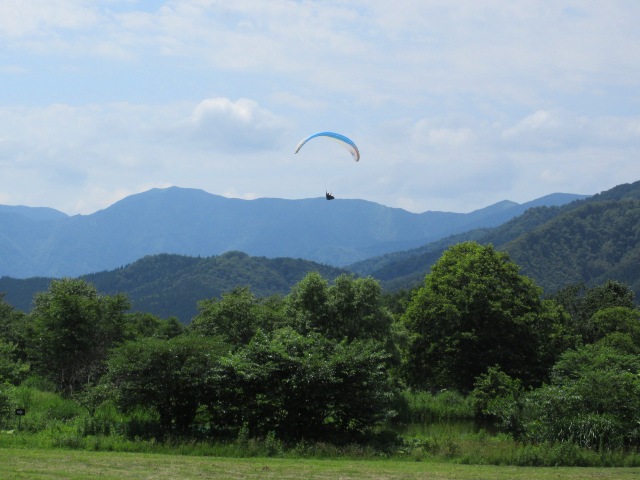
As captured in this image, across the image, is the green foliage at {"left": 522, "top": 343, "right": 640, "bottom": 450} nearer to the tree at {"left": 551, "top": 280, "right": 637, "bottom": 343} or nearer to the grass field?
the grass field

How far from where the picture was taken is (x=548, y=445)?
23.0 m

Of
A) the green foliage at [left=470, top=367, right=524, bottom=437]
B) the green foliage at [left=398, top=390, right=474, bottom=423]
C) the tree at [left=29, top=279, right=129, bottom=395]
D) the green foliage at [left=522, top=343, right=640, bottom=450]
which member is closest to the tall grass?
the green foliage at [left=522, top=343, right=640, bottom=450]

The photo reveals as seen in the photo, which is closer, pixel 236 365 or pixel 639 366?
pixel 236 365

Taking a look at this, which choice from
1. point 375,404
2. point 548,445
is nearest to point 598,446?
point 548,445

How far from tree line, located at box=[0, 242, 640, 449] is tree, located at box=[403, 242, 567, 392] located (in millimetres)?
93

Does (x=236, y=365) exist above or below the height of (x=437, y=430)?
above

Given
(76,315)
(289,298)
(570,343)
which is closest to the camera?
(76,315)

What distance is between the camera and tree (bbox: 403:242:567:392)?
4469cm

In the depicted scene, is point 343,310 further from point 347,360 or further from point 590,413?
point 590,413

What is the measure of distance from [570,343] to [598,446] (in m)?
26.1

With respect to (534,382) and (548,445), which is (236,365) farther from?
(534,382)

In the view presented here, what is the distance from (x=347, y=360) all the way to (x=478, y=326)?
21.5 metres

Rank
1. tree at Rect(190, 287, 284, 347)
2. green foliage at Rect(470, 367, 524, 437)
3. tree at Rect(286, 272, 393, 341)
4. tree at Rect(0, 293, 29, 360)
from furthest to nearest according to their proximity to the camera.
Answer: tree at Rect(0, 293, 29, 360) → tree at Rect(190, 287, 284, 347) → tree at Rect(286, 272, 393, 341) → green foliage at Rect(470, 367, 524, 437)

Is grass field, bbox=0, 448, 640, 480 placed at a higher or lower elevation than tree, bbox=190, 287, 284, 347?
lower
